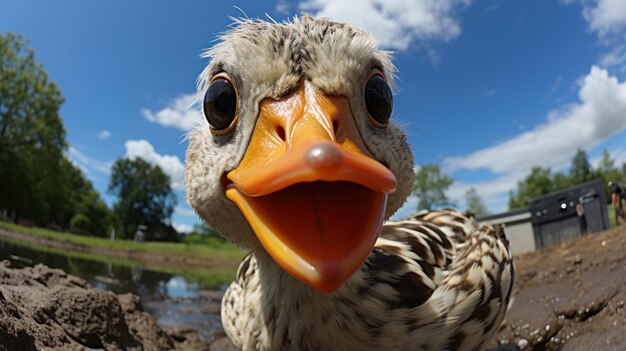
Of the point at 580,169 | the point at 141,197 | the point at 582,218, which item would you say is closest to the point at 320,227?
the point at 582,218

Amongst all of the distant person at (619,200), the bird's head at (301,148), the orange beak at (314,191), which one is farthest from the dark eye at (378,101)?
the distant person at (619,200)

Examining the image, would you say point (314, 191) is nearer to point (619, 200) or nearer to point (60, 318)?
point (60, 318)

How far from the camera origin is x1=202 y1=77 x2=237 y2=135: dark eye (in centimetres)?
160

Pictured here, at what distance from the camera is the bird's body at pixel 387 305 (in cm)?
178

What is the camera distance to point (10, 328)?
1.83 m

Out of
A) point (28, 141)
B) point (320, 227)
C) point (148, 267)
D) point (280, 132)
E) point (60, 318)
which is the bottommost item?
point (148, 267)

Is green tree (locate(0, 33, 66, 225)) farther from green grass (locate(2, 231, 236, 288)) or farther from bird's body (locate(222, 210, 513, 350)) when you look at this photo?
bird's body (locate(222, 210, 513, 350))

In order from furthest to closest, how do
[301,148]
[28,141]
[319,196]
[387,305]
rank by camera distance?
1. [28,141]
2. [387,305]
3. [319,196]
4. [301,148]

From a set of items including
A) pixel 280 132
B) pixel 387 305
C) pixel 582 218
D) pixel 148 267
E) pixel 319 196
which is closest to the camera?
pixel 319 196

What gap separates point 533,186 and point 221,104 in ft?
265

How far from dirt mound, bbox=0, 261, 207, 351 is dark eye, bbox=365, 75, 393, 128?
5.64 feet

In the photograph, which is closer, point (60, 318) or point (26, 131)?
point (60, 318)

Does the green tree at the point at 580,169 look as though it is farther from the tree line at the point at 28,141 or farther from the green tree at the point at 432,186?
the tree line at the point at 28,141

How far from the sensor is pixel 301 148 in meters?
1.08
